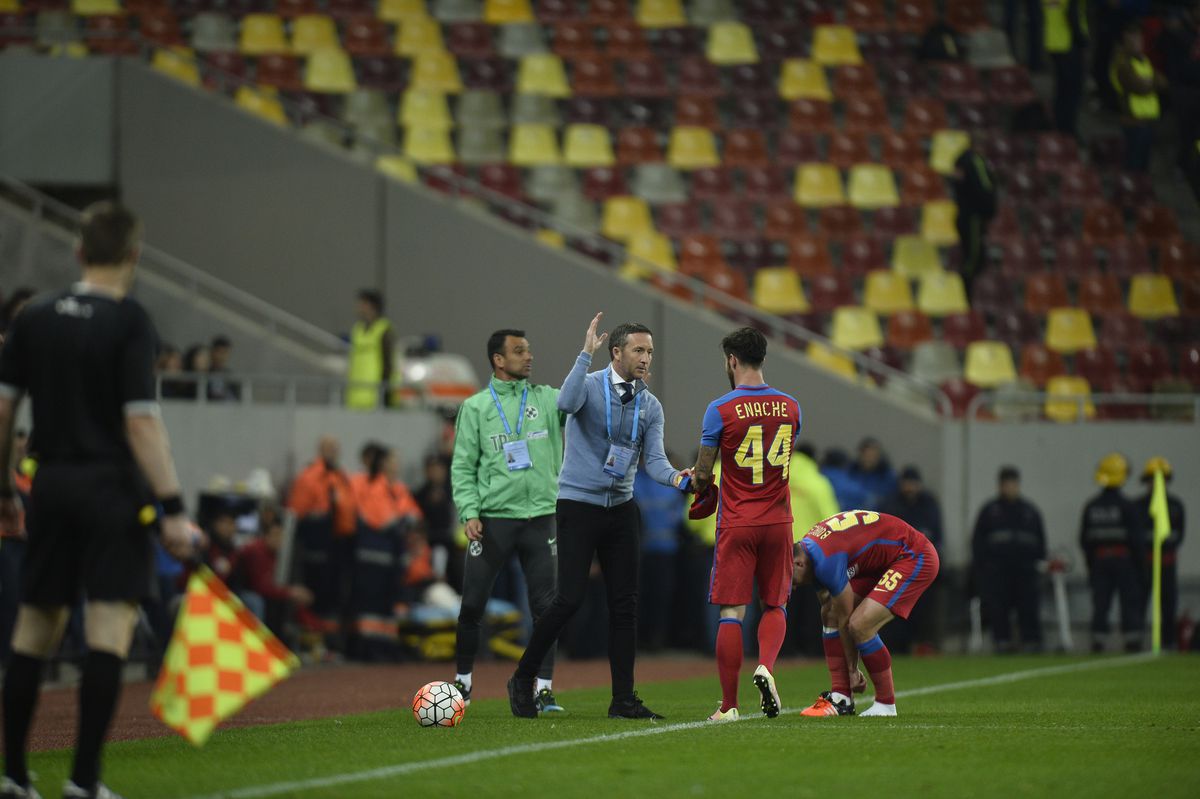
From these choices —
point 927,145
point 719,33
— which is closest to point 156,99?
point 719,33

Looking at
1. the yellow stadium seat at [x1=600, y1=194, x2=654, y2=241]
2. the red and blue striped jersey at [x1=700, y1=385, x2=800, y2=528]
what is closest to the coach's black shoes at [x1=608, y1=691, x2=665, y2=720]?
the red and blue striped jersey at [x1=700, y1=385, x2=800, y2=528]

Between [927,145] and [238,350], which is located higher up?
[927,145]

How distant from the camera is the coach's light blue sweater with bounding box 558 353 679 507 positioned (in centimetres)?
962

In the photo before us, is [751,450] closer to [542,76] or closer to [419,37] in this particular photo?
[542,76]

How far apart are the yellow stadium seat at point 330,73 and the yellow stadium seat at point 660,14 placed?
4.21 m

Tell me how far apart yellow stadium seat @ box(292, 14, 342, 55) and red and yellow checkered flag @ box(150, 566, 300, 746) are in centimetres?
1913

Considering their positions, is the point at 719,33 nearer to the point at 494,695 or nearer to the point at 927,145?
the point at 927,145

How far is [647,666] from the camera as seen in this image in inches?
663

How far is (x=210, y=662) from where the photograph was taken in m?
6.84

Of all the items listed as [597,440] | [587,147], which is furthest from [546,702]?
[587,147]

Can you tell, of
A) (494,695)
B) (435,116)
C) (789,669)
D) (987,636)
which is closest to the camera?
(494,695)

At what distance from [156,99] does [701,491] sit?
1392cm

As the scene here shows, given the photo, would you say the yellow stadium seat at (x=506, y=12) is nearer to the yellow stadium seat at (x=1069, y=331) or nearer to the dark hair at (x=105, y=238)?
the yellow stadium seat at (x=1069, y=331)

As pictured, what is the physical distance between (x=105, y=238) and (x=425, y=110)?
18504 mm
